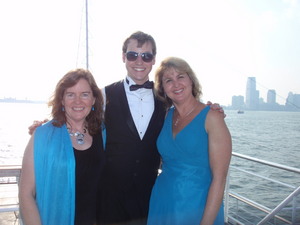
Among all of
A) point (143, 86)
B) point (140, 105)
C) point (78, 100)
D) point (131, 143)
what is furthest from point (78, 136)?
point (143, 86)

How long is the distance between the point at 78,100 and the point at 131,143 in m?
0.56

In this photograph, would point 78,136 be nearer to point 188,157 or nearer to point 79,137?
point 79,137

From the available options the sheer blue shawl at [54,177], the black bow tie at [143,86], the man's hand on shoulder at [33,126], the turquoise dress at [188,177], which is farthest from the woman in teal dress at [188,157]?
the man's hand on shoulder at [33,126]

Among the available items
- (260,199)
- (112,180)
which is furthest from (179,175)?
(260,199)

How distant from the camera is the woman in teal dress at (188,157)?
1790 millimetres

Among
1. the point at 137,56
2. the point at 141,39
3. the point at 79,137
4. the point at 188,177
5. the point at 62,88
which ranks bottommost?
the point at 188,177

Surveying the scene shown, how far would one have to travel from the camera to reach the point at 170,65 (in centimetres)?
201

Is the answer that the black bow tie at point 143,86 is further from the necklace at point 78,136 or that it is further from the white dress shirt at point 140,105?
the necklace at point 78,136

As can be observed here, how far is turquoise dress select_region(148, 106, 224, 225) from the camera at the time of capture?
1.85 metres

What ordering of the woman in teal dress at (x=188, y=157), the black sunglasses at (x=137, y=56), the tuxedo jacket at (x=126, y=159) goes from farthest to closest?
the black sunglasses at (x=137, y=56) → the tuxedo jacket at (x=126, y=159) → the woman in teal dress at (x=188, y=157)

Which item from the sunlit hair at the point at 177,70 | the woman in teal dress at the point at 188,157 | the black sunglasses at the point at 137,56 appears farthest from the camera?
the black sunglasses at the point at 137,56

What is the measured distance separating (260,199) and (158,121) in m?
10.7

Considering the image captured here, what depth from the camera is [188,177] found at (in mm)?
1857

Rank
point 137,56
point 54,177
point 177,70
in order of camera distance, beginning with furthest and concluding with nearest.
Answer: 1. point 137,56
2. point 177,70
3. point 54,177
